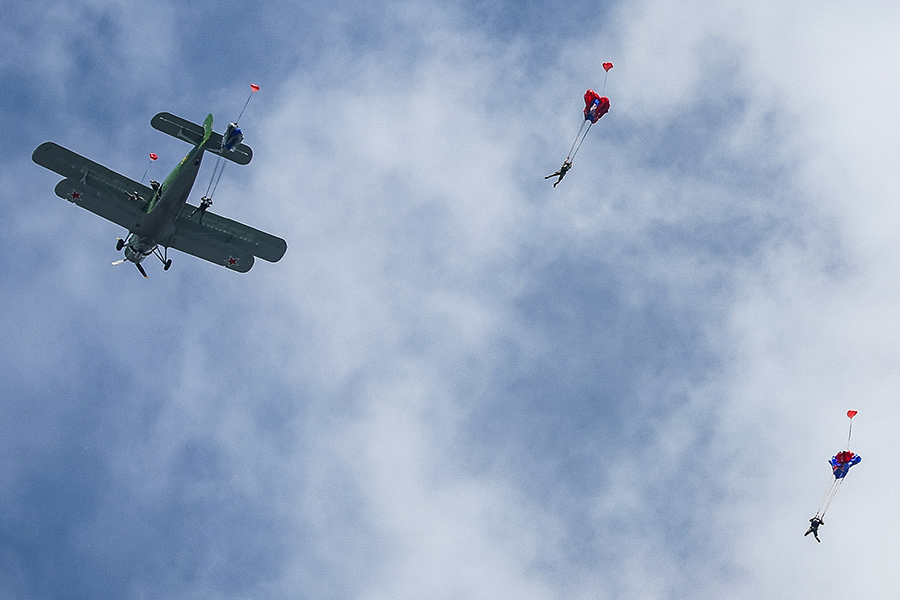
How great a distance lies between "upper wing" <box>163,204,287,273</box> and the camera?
58.7 metres

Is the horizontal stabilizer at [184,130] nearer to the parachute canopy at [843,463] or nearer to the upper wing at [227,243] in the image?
the upper wing at [227,243]

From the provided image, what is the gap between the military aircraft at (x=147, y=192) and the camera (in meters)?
53.9

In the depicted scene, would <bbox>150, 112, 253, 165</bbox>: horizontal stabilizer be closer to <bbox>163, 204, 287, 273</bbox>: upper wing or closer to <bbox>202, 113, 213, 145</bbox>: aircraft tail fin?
<bbox>202, 113, 213, 145</bbox>: aircraft tail fin

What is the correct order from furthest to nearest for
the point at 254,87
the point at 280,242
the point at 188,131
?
the point at 280,242 → the point at 188,131 → the point at 254,87

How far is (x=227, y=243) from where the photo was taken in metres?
59.6

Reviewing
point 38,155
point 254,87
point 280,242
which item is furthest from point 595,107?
point 38,155

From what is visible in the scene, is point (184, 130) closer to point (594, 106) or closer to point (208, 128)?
point (208, 128)

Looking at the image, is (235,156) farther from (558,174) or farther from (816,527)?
(816,527)

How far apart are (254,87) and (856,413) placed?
3780cm

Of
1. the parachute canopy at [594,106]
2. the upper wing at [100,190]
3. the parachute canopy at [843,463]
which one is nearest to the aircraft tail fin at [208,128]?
the upper wing at [100,190]

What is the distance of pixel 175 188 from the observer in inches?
2109

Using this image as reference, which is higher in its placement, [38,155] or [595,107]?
[595,107]

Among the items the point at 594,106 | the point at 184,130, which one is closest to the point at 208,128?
the point at 184,130

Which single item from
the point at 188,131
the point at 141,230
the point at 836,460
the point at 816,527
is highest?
the point at 188,131
